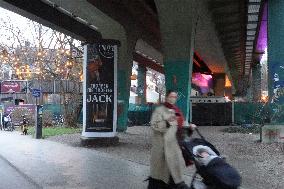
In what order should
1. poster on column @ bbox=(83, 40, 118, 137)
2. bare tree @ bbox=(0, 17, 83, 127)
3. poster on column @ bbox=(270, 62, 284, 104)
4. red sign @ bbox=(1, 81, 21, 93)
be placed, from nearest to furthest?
poster on column @ bbox=(83, 40, 118, 137) < poster on column @ bbox=(270, 62, 284, 104) < bare tree @ bbox=(0, 17, 83, 127) < red sign @ bbox=(1, 81, 21, 93)

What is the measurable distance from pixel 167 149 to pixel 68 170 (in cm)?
570

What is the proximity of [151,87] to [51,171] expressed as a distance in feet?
362

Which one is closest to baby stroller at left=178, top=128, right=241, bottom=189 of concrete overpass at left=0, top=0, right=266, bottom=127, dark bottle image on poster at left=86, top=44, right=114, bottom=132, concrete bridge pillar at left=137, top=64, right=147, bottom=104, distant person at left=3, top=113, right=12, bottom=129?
dark bottle image on poster at left=86, top=44, right=114, bottom=132

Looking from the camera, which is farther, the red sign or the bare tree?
the red sign

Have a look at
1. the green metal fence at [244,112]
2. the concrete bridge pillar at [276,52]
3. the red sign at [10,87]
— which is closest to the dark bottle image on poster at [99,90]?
the concrete bridge pillar at [276,52]

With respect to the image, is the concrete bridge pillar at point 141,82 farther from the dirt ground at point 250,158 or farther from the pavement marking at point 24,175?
the pavement marking at point 24,175

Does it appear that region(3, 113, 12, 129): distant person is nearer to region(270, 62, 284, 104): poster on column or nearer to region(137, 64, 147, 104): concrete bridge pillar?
region(270, 62, 284, 104): poster on column

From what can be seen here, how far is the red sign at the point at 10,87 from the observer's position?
50403 millimetres

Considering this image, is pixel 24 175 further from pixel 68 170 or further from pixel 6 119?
pixel 6 119

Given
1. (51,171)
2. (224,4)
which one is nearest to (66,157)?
(51,171)

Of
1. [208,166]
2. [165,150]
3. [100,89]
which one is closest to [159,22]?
[100,89]

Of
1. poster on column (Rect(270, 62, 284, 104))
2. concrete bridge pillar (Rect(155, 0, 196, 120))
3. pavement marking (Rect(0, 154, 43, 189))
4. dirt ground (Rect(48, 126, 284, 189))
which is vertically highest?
concrete bridge pillar (Rect(155, 0, 196, 120))

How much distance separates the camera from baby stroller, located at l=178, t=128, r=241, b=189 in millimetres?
7395

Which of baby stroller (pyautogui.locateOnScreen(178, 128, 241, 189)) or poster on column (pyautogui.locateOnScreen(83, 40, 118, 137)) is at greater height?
poster on column (pyautogui.locateOnScreen(83, 40, 118, 137))
